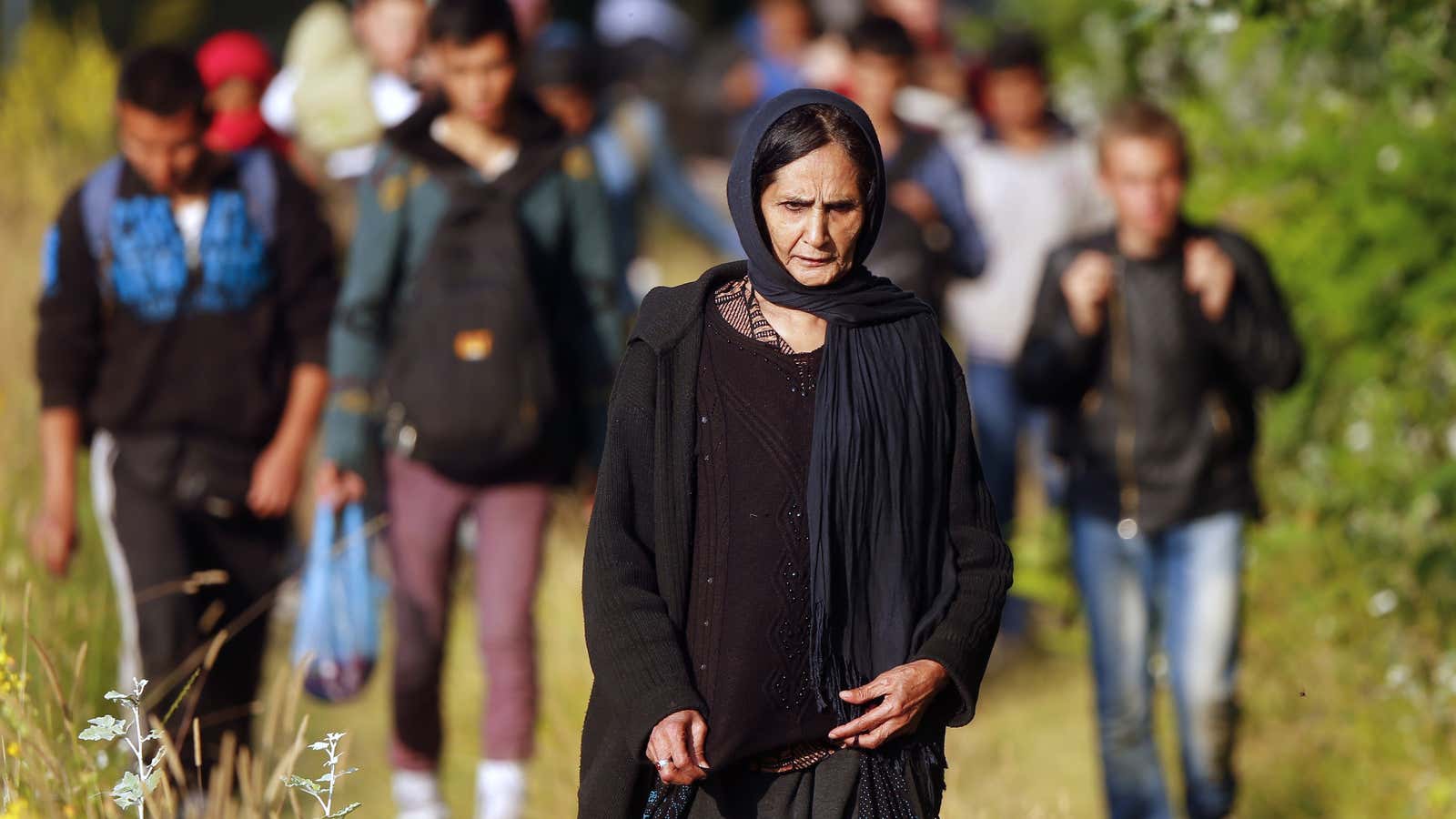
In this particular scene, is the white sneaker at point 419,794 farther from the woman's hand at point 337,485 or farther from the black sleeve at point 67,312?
the black sleeve at point 67,312

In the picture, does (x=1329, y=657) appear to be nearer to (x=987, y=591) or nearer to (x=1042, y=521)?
(x=1042, y=521)

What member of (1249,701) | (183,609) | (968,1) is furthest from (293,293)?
(968,1)

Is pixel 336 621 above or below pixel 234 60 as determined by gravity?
below

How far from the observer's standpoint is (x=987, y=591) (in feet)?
11.0

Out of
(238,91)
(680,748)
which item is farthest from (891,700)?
(238,91)

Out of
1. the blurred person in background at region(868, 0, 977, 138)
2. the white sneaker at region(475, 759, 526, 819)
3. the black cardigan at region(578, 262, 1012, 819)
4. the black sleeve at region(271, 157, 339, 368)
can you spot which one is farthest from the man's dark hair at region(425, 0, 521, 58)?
the blurred person in background at region(868, 0, 977, 138)

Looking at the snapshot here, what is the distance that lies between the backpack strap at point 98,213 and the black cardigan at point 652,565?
2.55 metres

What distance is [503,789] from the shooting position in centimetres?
566

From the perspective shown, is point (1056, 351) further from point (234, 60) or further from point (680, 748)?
point (234, 60)

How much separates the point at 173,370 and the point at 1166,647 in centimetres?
289

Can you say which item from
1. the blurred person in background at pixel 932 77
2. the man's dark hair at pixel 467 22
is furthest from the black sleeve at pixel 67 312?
the blurred person in background at pixel 932 77

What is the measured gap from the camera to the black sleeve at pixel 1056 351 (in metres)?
5.82

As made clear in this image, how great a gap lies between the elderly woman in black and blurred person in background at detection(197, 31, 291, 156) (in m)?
4.79

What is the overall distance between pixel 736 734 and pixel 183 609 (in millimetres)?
2656
